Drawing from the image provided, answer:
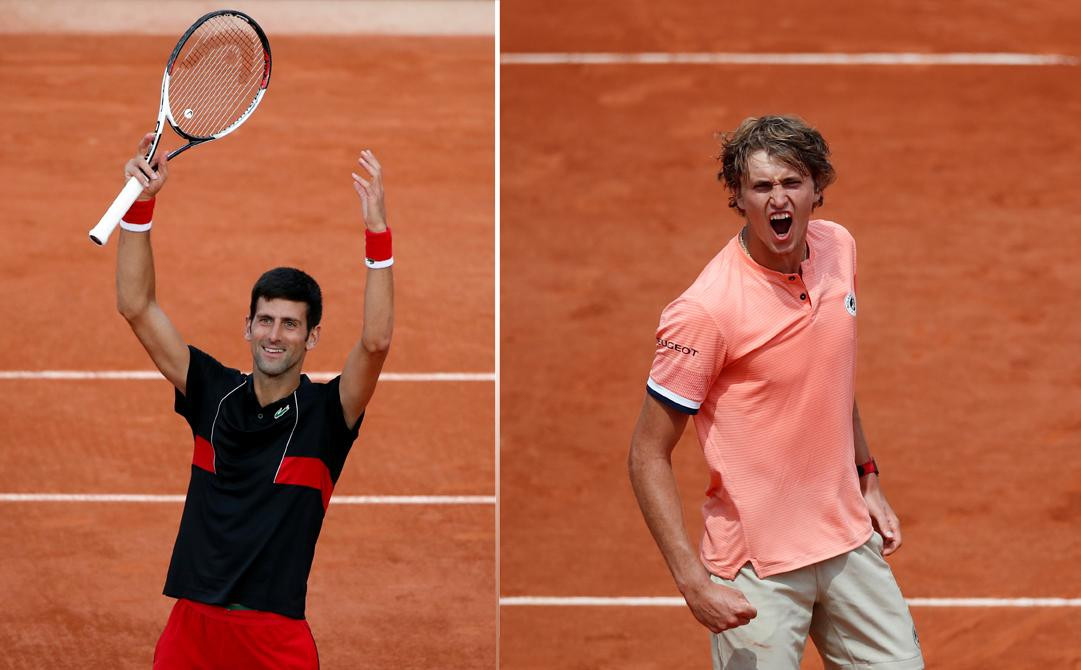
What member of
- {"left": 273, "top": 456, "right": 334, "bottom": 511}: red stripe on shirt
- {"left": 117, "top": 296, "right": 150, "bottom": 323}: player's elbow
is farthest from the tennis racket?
{"left": 273, "top": 456, "right": 334, "bottom": 511}: red stripe on shirt

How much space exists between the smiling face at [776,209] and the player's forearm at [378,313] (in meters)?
0.76

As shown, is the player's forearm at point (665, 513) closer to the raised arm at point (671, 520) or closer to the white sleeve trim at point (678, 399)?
the raised arm at point (671, 520)

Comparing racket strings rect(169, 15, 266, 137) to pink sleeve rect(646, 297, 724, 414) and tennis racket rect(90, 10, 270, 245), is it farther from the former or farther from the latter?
pink sleeve rect(646, 297, 724, 414)

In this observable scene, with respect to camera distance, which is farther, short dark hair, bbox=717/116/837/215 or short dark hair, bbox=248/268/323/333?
short dark hair, bbox=248/268/323/333

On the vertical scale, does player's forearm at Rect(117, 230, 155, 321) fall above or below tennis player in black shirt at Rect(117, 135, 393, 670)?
above

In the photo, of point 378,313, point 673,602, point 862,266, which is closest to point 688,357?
point 378,313

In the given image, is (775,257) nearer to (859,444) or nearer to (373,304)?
(859,444)

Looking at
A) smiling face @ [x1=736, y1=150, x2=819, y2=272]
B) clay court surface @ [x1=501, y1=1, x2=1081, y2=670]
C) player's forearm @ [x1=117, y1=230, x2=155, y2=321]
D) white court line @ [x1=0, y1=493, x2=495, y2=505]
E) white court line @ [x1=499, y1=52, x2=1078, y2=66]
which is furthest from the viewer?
white court line @ [x1=499, y1=52, x2=1078, y2=66]

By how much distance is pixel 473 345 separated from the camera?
5.62m

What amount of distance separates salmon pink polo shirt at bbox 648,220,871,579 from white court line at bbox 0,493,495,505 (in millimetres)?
2605

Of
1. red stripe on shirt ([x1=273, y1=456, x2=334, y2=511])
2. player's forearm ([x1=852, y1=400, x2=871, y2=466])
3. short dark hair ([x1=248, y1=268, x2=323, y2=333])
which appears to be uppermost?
short dark hair ([x1=248, y1=268, x2=323, y2=333])

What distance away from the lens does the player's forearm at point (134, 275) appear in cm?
297

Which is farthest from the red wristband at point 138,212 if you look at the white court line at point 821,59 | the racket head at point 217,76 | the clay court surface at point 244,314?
the white court line at point 821,59

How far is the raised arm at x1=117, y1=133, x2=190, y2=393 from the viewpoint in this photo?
116 inches
